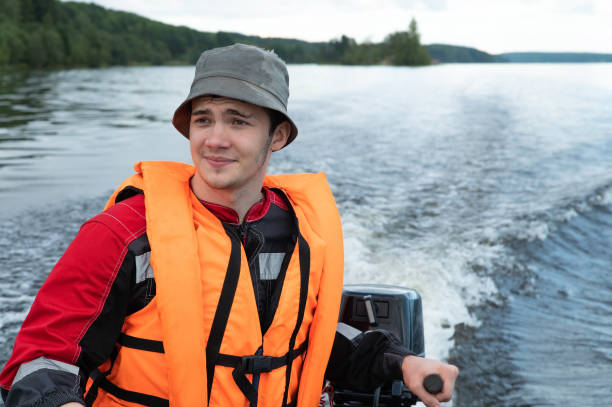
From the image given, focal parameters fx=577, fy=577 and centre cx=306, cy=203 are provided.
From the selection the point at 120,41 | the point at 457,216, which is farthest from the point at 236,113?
the point at 120,41

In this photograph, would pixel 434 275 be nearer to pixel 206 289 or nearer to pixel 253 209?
pixel 253 209

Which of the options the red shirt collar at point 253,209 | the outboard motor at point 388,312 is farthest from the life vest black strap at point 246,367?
the outboard motor at point 388,312

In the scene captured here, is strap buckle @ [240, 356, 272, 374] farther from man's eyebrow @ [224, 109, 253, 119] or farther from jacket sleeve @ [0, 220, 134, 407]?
man's eyebrow @ [224, 109, 253, 119]

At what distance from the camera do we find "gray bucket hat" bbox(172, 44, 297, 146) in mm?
1582

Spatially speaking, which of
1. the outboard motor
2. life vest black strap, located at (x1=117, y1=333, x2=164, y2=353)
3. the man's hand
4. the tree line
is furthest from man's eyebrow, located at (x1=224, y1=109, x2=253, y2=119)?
the tree line

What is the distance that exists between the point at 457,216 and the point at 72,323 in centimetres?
519

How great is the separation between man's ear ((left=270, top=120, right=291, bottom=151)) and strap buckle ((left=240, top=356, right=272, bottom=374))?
0.64 metres

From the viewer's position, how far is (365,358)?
1.97 metres

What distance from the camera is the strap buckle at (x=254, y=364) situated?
1.59 m

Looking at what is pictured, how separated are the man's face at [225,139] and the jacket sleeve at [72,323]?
0.33 meters

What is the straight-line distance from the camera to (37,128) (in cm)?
1154

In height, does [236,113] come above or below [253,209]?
above

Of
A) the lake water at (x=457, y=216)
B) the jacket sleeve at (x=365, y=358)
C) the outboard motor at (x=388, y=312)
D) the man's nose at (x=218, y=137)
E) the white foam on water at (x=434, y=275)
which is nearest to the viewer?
the man's nose at (x=218, y=137)

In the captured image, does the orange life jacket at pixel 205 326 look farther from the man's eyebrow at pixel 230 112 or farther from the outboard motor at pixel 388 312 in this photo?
the outboard motor at pixel 388 312
